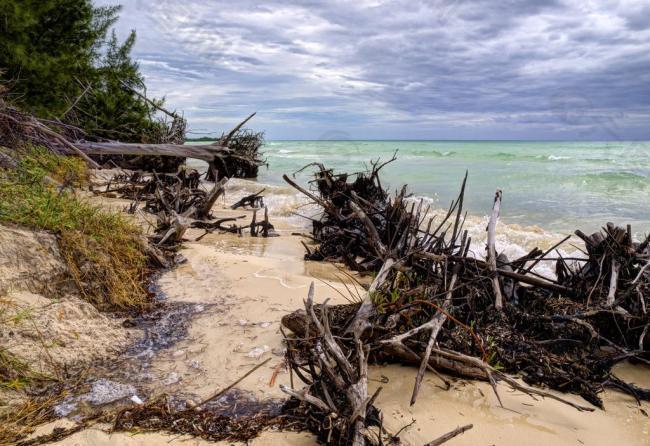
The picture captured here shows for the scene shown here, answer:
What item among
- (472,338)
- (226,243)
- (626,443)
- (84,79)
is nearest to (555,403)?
(626,443)

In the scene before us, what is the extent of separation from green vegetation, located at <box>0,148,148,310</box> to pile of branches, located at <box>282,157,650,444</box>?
4.87 ft

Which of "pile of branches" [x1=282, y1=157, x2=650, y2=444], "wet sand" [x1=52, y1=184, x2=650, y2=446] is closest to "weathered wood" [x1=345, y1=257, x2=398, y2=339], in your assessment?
"pile of branches" [x1=282, y1=157, x2=650, y2=444]

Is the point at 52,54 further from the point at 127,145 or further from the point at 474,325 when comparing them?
the point at 474,325

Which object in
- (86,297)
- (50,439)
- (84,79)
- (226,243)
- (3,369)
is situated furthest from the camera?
(84,79)

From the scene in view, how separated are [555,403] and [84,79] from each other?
1371 cm

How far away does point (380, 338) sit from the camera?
2787 mm

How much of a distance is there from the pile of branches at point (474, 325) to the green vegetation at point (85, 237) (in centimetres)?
148

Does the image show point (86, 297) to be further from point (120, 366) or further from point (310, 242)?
point (310, 242)

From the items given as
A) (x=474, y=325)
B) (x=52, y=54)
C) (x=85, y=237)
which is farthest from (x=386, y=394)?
(x=52, y=54)

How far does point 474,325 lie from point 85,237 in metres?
3.09

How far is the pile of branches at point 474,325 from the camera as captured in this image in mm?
2252

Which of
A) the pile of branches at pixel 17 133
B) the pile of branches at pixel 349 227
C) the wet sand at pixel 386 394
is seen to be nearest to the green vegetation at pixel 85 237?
the wet sand at pixel 386 394

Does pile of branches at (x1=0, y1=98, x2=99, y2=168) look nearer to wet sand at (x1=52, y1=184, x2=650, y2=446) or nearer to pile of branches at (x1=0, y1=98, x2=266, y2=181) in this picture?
pile of branches at (x1=0, y1=98, x2=266, y2=181)

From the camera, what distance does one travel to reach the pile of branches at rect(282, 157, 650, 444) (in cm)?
225
